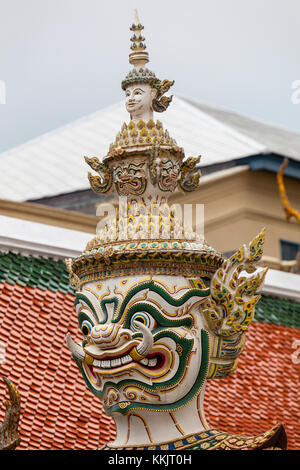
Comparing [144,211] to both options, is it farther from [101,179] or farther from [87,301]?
[87,301]

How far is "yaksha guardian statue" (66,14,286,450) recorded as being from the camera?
20.0 ft

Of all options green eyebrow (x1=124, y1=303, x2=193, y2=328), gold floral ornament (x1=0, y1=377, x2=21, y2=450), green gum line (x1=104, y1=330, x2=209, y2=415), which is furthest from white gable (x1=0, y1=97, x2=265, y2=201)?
green eyebrow (x1=124, y1=303, x2=193, y2=328)

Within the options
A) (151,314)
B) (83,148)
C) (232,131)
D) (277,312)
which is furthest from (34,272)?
(232,131)

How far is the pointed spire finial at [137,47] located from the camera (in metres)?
6.75

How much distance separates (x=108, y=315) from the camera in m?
6.20

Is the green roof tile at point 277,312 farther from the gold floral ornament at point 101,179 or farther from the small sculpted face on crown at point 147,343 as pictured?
the small sculpted face on crown at point 147,343

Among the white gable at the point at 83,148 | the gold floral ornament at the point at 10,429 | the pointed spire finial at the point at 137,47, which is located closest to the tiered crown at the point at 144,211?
the pointed spire finial at the point at 137,47

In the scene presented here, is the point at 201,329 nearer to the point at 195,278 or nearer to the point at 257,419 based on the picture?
the point at 195,278

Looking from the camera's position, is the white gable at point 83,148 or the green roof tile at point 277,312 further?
the white gable at point 83,148

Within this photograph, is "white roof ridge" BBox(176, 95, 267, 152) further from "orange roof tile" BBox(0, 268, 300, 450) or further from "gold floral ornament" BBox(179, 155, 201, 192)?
"gold floral ornament" BBox(179, 155, 201, 192)

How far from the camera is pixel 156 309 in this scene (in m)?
6.11

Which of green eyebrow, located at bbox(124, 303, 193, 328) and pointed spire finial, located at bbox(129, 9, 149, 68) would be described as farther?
pointed spire finial, located at bbox(129, 9, 149, 68)

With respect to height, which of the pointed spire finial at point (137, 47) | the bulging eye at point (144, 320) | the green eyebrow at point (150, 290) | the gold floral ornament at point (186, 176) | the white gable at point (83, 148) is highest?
the white gable at point (83, 148)

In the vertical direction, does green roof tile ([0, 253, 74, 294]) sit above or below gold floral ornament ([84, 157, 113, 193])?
above
